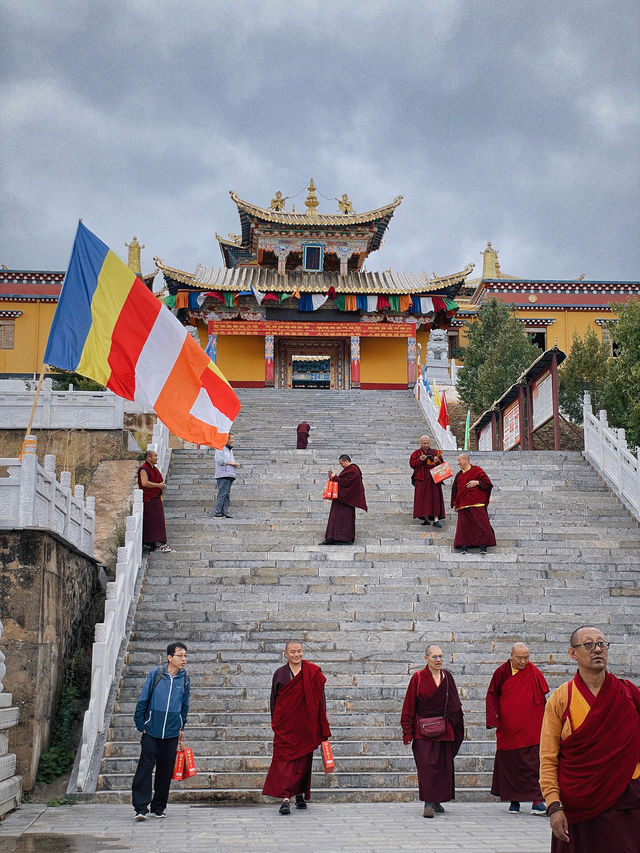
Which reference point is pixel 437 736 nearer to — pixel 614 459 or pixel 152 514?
pixel 152 514

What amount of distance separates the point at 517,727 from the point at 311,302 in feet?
70.1

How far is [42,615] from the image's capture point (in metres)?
8.28

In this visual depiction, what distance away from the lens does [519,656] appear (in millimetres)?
7355

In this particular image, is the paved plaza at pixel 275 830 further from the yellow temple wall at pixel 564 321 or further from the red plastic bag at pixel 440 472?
the yellow temple wall at pixel 564 321

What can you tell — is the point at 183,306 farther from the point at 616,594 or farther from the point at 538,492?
the point at 616,594

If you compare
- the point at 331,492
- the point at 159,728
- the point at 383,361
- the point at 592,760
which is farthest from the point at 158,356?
the point at 383,361

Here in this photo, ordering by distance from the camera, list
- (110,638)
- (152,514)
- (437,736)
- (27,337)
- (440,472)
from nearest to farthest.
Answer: (437,736)
(110,638)
(152,514)
(440,472)
(27,337)

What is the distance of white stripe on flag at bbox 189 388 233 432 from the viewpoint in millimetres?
10336

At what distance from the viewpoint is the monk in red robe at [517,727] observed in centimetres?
711

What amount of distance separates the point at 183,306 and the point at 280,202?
313 inches

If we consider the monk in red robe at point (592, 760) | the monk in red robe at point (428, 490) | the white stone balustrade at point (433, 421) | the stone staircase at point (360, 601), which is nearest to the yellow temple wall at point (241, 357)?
the white stone balustrade at point (433, 421)

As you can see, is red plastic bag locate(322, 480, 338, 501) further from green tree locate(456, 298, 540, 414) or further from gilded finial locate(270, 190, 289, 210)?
gilded finial locate(270, 190, 289, 210)

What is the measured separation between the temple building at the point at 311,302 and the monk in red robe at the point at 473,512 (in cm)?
1538

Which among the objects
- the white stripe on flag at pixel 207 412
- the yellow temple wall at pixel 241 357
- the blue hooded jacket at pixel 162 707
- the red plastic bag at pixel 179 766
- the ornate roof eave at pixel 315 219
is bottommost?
the red plastic bag at pixel 179 766
